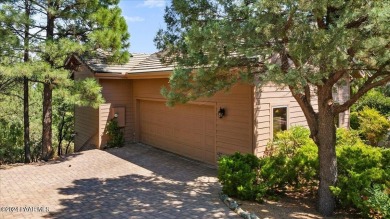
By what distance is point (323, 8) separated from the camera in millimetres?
5188

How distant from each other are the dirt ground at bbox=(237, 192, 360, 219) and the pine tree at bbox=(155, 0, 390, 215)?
13.1 inches

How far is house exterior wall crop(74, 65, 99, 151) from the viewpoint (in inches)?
558

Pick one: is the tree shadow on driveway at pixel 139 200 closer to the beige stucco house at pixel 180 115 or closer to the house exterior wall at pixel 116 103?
the beige stucco house at pixel 180 115

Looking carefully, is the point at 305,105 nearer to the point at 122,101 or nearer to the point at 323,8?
the point at 323,8

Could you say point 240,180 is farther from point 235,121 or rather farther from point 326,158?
point 235,121

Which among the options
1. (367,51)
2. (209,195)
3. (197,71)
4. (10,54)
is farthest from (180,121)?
(367,51)

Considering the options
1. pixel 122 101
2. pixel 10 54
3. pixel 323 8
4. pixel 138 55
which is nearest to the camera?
pixel 323 8

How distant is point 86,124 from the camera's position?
15312mm

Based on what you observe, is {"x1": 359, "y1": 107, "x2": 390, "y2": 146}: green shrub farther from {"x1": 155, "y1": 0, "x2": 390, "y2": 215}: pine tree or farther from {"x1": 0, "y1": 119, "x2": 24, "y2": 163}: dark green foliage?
{"x1": 0, "y1": 119, "x2": 24, "y2": 163}: dark green foliage

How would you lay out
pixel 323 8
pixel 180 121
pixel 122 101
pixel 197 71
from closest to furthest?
1. pixel 323 8
2. pixel 197 71
3. pixel 180 121
4. pixel 122 101

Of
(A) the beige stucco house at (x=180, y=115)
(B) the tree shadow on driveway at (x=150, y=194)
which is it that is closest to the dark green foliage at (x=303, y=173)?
(B) the tree shadow on driveway at (x=150, y=194)

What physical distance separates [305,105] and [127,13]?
28.3 feet

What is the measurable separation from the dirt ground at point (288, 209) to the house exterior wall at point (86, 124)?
901 cm

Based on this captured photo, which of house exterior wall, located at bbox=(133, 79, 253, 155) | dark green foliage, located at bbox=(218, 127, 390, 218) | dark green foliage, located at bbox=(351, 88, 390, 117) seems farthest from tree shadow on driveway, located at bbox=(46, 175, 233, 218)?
dark green foliage, located at bbox=(351, 88, 390, 117)
